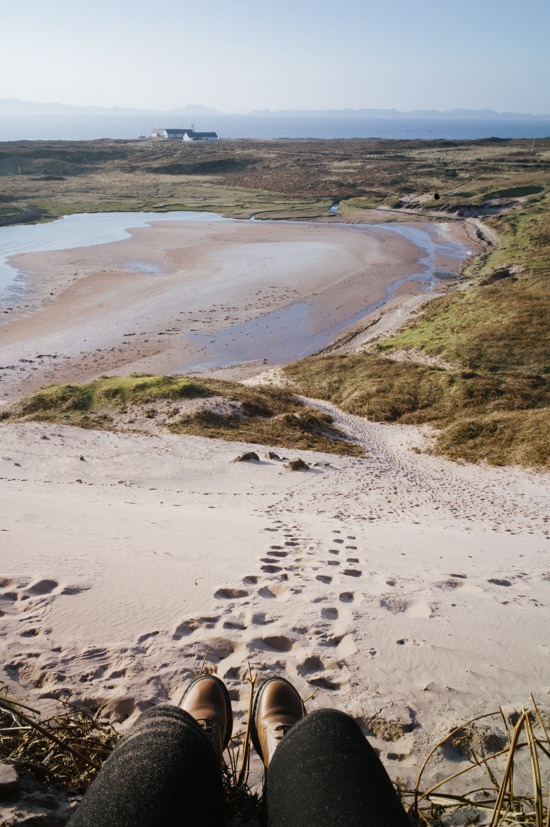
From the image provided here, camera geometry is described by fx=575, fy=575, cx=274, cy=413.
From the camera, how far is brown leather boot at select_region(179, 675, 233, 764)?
10.1ft

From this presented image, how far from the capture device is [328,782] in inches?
87.2

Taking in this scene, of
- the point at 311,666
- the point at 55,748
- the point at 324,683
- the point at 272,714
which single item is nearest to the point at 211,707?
the point at 272,714

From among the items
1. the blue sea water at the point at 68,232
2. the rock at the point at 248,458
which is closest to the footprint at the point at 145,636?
the rock at the point at 248,458

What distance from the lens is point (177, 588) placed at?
5375mm

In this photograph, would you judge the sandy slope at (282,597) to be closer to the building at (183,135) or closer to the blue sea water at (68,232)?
the blue sea water at (68,232)

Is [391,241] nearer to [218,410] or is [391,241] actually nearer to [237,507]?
[218,410]

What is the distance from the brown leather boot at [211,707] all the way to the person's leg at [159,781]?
0.61 metres

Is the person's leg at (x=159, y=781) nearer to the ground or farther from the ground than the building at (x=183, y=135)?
nearer to the ground

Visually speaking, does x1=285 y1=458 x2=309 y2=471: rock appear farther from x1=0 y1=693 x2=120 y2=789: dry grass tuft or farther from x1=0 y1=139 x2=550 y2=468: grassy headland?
x1=0 y1=693 x2=120 y2=789: dry grass tuft

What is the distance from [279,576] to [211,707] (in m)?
2.74

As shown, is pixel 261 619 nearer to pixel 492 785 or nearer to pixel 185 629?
pixel 185 629

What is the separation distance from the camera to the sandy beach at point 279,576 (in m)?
3.93

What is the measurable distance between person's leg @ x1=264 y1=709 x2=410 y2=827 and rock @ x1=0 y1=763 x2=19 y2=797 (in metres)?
1.12

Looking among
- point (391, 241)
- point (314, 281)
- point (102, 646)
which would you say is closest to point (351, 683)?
point (102, 646)
